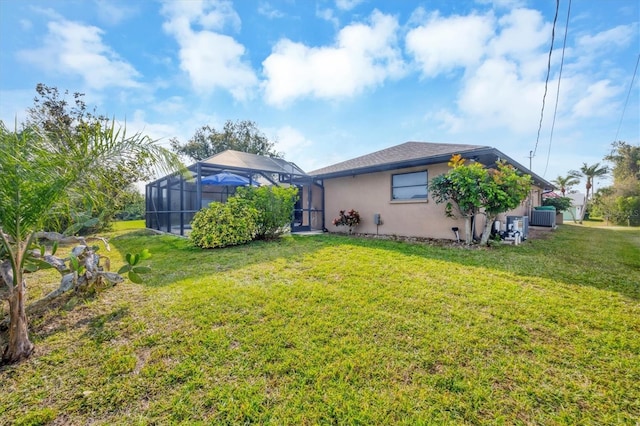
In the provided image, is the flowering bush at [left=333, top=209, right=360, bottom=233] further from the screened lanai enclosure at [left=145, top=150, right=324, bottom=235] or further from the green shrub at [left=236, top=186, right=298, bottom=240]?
the green shrub at [left=236, top=186, right=298, bottom=240]

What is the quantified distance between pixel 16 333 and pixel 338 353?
114 inches

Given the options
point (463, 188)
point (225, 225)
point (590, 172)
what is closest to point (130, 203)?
point (225, 225)

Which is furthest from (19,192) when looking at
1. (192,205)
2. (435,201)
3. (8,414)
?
(192,205)

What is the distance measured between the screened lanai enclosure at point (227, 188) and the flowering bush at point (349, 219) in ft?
5.09

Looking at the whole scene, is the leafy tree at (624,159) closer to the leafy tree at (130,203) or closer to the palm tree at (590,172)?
the palm tree at (590,172)

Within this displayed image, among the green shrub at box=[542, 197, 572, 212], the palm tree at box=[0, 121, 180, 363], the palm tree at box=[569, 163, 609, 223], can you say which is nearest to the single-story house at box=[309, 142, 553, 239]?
the palm tree at box=[0, 121, 180, 363]

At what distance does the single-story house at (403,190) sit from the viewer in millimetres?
8242

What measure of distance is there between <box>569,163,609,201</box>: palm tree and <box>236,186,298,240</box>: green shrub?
4075 cm

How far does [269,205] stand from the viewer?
8.34 metres

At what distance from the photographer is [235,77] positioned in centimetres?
1059

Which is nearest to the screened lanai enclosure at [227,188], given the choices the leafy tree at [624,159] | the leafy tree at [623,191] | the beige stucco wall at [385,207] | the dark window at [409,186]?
the beige stucco wall at [385,207]

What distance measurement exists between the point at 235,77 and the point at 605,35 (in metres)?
12.3

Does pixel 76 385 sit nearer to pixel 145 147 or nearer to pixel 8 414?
pixel 8 414

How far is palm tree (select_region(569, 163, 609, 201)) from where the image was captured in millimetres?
30763
